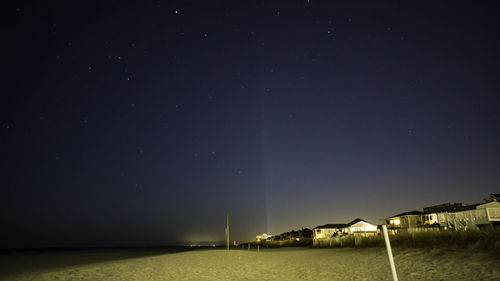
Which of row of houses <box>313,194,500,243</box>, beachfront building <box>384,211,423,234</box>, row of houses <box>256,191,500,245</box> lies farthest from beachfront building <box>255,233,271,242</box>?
beachfront building <box>384,211,423,234</box>

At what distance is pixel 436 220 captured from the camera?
42938 millimetres

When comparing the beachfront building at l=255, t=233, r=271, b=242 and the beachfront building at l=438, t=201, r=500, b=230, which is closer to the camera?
the beachfront building at l=438, t=201, r=500, b=230

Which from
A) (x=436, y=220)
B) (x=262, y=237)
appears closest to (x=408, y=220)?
Result: (x=436, y=220)

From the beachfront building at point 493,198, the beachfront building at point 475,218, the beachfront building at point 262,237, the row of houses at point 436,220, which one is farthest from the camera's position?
the beachfront building at point 262,237

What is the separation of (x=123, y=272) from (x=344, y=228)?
182ft

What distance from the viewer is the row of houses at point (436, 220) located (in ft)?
78.3

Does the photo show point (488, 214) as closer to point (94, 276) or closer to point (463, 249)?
point (463, 249)

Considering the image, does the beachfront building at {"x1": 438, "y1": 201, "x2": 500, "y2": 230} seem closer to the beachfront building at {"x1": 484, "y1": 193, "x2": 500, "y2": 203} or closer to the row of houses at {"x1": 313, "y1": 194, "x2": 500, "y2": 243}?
the row of houses at {"x1": 313, "y1": 194, "x2": 500, "y2": 243}

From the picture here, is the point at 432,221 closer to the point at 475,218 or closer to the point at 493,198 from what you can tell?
the point at 493,198

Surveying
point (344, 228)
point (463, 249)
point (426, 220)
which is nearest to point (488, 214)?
point (463, 249)

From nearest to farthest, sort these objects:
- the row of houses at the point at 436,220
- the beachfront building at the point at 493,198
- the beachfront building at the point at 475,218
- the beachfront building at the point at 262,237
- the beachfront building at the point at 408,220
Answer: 1. the beachfront building at the point at 475,218
2. the row of houses at the point at 436,220
3. the beachfront building at the point at 493,198
4. the beachfront building at the point at 408,220
5. the beachfront building at the point at 262,237

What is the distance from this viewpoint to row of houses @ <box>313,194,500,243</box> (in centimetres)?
2388

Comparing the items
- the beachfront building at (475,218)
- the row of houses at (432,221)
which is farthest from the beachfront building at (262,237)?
the beachfront building at (475,218)

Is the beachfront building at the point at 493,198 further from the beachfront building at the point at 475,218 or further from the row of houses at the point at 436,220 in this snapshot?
the beachfront building at the point at 475,218
